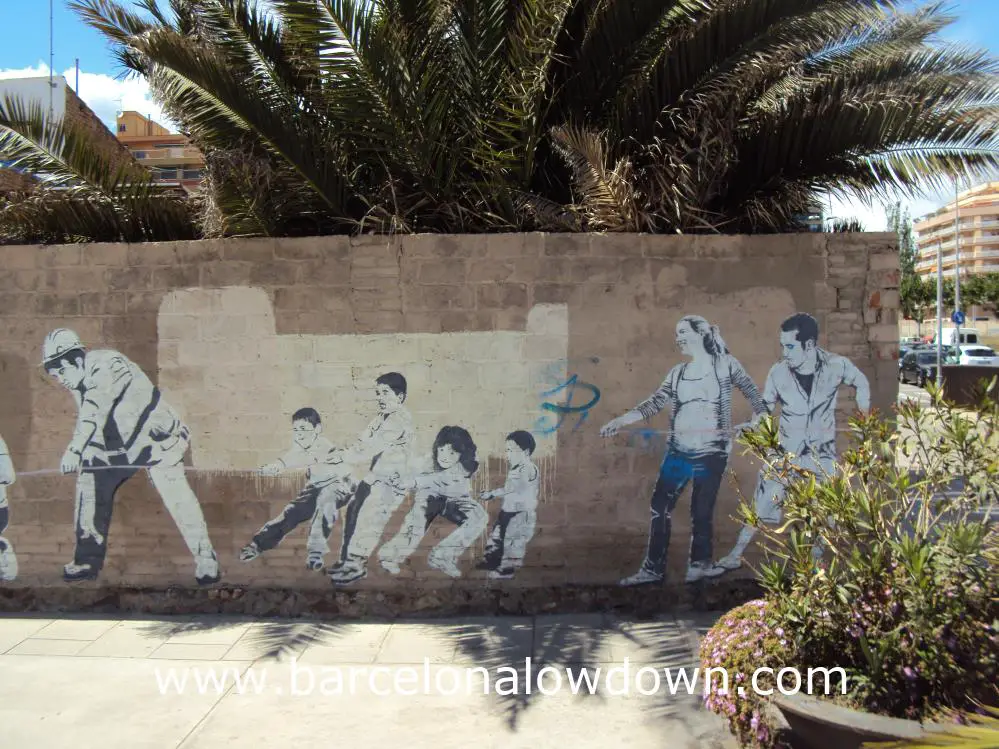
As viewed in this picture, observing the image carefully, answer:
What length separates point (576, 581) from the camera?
5723 millimetres

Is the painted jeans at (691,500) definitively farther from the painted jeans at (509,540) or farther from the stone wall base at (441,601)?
the painted jeans at (509,540)

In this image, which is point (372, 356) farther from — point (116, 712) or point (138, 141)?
point (138, 141)

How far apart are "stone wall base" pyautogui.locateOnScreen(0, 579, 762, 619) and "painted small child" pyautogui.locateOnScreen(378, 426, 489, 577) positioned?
0.77 ft

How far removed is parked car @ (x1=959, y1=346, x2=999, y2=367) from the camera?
1195 inches

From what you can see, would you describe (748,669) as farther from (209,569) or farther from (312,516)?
(209,569)

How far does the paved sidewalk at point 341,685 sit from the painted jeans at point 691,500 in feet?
1.47

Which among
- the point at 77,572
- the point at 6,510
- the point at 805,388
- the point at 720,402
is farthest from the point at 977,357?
the point at 6,510

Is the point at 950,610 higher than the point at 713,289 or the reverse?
the reverse

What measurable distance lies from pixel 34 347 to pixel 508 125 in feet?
12.6

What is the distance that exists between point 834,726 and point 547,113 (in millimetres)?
4696

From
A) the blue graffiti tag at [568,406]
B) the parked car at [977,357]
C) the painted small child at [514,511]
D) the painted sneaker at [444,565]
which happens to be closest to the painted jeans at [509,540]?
the painted small child at [514,511]

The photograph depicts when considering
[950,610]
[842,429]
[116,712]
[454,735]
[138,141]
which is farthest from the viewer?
[138,141]

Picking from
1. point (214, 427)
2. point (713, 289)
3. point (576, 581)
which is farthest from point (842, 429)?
point (214, 427)

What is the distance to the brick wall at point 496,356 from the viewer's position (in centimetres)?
566
